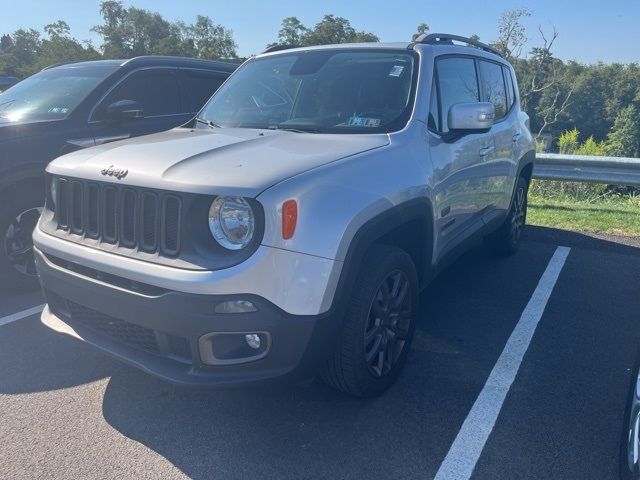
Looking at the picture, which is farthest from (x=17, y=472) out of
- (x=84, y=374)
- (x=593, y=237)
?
(x=593, y=237)

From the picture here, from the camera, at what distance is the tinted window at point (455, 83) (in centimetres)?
385

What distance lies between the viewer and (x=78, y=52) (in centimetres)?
6197

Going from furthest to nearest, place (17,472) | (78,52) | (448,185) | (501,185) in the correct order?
(78,52) → (501,185) → (448,185) → (17,472)

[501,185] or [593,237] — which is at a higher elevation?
[501,185]

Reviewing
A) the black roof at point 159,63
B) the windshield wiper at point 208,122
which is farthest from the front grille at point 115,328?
the black roof at point 159,63

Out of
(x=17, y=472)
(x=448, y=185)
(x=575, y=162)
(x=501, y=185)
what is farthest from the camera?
(x=575, y=162)

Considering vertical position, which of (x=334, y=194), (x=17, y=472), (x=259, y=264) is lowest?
(x=17, y=472)

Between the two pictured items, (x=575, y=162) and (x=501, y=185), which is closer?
(x=501, y=185)

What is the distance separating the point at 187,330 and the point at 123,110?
2.86m

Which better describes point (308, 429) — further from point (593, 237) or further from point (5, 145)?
point (593, 237)

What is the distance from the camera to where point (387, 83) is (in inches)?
145

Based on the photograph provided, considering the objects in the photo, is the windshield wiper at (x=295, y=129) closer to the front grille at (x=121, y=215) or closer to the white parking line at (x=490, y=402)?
the front grille at (x=121, y=215)

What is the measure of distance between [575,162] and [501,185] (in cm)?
388

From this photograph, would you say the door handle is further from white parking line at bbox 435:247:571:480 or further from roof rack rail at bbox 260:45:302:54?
roof rack rail at bbox 260:45:302:54
